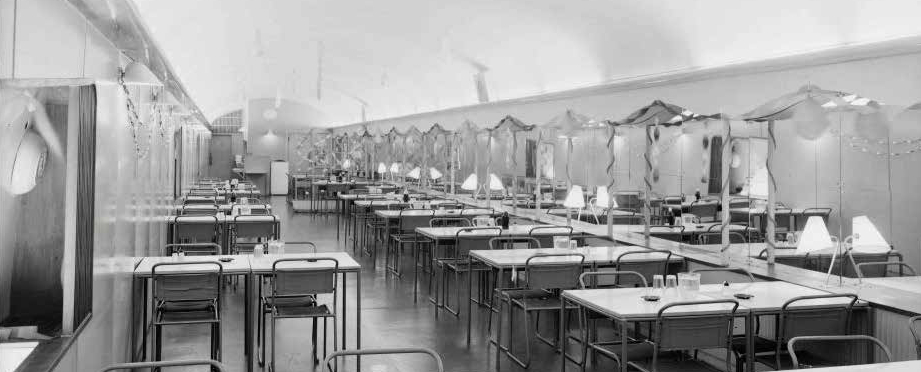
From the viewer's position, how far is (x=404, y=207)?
11.2 metres

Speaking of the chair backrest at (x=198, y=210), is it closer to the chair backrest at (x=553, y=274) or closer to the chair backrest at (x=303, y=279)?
the chair backrest at (x=303, y=279)

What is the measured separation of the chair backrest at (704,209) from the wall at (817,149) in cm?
17

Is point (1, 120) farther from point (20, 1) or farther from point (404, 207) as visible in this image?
point (404, 207)

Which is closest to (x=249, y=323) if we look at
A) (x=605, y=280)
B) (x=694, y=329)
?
(x=694, y=329)

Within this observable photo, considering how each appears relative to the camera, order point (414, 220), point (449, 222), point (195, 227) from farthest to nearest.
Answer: point (449, 222)
point (414, 220)
point (195, 227)

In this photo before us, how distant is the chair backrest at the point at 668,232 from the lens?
8227 mm

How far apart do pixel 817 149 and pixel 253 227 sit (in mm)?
5765

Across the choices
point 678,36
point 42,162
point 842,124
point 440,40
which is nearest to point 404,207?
point 440,40

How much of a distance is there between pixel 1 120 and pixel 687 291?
3.78 metres

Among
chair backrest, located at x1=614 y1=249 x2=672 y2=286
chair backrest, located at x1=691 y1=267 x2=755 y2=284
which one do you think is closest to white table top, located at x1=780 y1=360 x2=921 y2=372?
chair backrest, located at x1=691 y1=267 x2=755 y2=284

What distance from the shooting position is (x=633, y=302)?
446 centimetres

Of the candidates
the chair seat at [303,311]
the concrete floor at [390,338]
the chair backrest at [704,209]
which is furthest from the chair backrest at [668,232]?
the chair seat at [303,311]

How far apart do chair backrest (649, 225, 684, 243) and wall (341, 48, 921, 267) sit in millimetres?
509

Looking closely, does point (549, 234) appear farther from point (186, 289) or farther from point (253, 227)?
point (186, 289)
